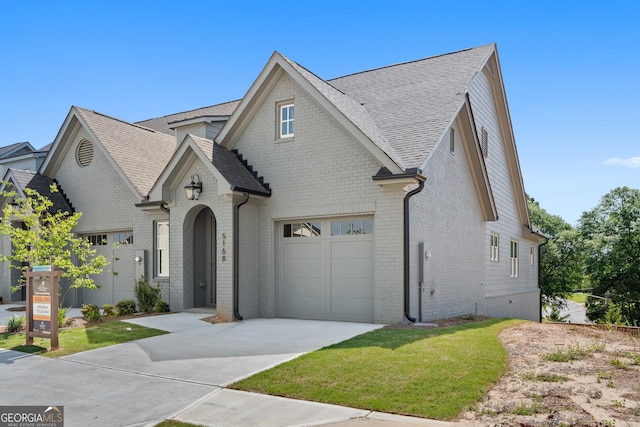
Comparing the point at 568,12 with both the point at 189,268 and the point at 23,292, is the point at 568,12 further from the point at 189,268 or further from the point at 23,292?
the point at 23,292

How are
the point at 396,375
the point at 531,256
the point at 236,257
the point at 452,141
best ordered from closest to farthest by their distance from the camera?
the point at 396,375, the point at 236,257, the point at 452,141, the point at 531,256

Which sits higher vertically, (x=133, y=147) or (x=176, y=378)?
(x=133, y=147)

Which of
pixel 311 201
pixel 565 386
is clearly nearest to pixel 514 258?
pixel 311 201

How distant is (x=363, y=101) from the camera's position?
17.2 m

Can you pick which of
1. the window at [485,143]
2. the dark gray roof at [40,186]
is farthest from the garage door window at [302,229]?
the dark gray roof at [40,186]

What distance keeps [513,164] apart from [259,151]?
13281 mm

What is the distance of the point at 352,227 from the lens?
13930 millimetres

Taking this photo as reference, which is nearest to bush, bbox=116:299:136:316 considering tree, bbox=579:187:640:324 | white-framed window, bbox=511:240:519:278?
white-framed window, bbox=511:240:519:278

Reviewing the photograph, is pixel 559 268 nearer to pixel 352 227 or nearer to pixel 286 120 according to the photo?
pixel 352 227

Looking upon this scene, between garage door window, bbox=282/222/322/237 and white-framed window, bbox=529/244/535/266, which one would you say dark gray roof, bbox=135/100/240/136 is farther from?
white-framed window, bbox=529/244/535/266

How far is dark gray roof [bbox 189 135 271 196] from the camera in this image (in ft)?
46.9

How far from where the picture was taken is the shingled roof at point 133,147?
60.0 feet

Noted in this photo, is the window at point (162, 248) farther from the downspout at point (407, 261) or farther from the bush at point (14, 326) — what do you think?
the downspout at point (407, 261)

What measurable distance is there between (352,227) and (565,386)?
7.37 metres
